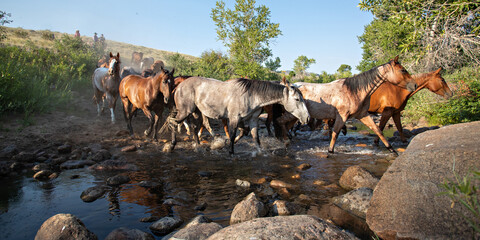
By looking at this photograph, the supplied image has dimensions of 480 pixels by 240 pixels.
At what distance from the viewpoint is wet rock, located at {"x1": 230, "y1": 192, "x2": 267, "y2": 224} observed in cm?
350

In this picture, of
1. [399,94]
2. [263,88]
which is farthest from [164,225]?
[399,94]

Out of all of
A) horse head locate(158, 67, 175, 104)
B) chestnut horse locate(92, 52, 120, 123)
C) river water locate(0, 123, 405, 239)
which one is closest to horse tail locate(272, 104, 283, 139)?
river water locate(0, 123, 405, 239)

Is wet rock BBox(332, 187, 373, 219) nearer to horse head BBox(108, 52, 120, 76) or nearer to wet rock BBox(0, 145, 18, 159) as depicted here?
wet rock BBox(0, 145, 18, 159)

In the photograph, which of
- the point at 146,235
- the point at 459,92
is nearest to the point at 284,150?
the point at 146,235

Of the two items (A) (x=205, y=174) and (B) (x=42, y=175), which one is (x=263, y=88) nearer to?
(A) (x=205, y=174)

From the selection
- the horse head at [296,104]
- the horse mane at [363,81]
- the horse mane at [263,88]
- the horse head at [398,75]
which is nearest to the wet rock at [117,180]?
the horse mane at [263,88]

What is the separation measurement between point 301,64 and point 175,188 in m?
61.7

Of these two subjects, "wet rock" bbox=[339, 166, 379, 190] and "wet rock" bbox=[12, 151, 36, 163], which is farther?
"wet rock" bbox=[12, 151, 36, 163]

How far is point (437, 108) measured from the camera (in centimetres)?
1112

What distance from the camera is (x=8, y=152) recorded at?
6.56 metres

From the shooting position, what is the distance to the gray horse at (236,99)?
7.16m

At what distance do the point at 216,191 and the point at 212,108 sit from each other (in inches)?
132

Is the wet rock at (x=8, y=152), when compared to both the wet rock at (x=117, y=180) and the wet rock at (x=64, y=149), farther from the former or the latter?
the wet rock at (x=117, y=180)

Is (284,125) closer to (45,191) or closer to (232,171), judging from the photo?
(232,171)
